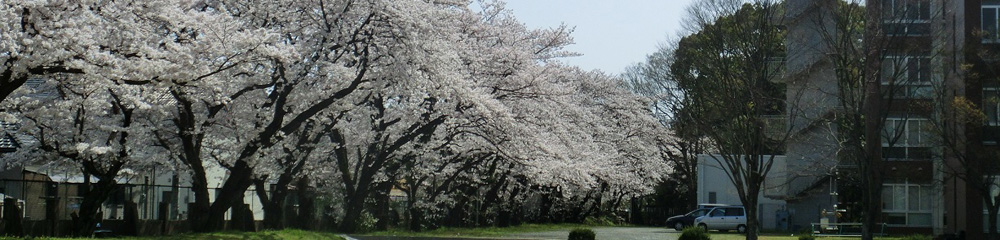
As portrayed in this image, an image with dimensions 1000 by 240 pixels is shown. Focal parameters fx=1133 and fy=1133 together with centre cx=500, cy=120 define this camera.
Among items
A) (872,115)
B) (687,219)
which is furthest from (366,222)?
(687,219)

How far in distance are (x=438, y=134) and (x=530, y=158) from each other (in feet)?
9.43

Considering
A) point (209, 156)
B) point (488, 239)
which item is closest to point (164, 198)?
point (209, 156)

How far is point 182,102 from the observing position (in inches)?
808

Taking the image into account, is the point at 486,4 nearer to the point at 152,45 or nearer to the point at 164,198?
the point at 164,198

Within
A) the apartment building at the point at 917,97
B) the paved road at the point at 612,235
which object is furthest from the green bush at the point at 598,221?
the apartment building at the point at 917,97

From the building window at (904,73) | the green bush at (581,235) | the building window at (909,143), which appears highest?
the building window at (904,73)

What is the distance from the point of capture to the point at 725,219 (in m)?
49.5

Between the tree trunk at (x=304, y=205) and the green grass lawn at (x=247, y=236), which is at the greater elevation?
the tree trunk at (x=304, y=205)

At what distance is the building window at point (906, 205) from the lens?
38.1 metres

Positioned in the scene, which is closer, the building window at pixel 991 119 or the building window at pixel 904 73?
the building window at pixel 904 73

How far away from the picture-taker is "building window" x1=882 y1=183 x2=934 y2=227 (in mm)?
38062

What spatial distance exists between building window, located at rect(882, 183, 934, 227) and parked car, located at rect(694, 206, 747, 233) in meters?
11.2

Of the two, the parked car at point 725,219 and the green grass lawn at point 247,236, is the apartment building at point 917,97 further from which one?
the green grass lawn at point 247,236

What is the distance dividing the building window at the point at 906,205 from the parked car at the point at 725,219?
11.2 meters
